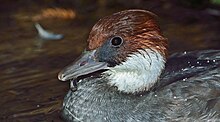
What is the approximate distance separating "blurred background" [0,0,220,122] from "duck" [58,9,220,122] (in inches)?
28.4

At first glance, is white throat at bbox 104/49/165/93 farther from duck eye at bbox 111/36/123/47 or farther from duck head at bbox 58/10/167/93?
duck eye at bbox 111/36/123/47

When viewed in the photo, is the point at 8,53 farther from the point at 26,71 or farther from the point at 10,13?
the point at 10,13

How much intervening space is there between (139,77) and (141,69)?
9cm

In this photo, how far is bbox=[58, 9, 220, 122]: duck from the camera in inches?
253

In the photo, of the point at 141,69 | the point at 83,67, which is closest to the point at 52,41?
the point at 83,67

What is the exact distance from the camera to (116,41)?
21.5ft

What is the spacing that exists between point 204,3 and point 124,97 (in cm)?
396

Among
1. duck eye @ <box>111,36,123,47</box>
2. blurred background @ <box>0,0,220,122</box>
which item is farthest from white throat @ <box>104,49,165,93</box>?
blurred background @ <box>0,0,220,122</box>

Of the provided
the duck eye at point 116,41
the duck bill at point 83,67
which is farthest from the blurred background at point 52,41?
the duck eye at point 116,41

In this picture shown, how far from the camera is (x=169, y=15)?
10250 mm

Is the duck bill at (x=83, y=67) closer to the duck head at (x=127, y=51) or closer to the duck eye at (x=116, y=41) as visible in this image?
the duck head at (x=127, y=51)

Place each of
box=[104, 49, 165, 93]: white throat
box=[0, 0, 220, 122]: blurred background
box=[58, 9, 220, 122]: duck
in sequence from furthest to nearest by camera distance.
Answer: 1. box=[0, 0, 220, 122]: blurred background
2. box=[104, 49, 165, 93]: white throat
3. box=[58, 9, 220, 122]: duck

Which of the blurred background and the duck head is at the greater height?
the duck head

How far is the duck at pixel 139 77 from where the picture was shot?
6.43 metres
